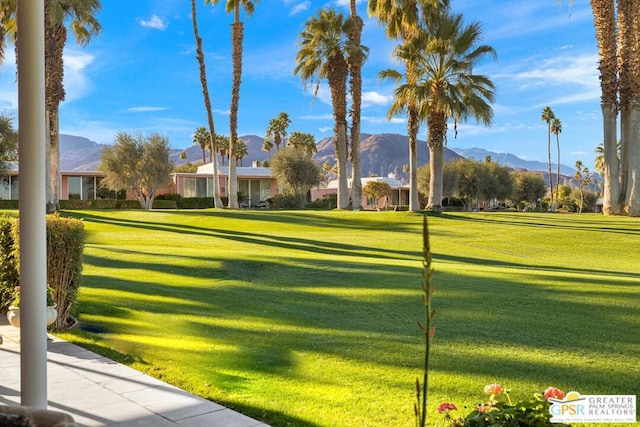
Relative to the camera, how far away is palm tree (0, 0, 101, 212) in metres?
22.8

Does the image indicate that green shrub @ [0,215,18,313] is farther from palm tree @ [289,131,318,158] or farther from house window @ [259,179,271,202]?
palm tree @ [289,131,318,158]

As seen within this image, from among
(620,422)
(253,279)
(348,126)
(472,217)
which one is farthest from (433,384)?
(348,126)

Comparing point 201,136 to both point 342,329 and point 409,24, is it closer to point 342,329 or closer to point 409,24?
point 409,24

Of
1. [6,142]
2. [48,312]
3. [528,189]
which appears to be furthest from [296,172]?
[48,312]

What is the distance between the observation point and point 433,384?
4.96 meters

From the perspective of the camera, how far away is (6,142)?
105 ft

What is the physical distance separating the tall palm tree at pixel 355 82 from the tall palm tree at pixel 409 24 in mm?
2285

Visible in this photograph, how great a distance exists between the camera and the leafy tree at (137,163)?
3462 centimetres

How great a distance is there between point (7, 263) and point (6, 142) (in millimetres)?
27981

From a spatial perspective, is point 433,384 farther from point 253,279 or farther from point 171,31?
point 171,31

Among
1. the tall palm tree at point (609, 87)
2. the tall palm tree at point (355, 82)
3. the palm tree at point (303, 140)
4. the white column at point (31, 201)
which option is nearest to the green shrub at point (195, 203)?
the tall palm tree at point (355, 82)

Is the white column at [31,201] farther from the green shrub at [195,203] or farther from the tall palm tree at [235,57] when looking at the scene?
the green shrub at [195,203]

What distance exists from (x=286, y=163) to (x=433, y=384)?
125 ft

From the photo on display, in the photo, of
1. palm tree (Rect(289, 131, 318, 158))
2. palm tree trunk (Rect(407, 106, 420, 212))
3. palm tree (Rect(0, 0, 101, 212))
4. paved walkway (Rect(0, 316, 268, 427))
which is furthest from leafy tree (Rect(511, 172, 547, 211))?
paved walkway (Rect(0, 316, 268, 427))
